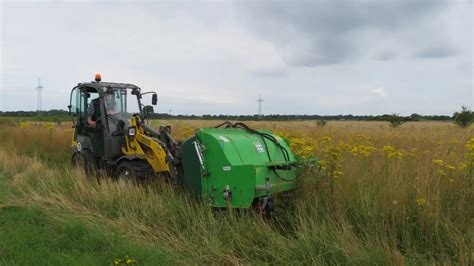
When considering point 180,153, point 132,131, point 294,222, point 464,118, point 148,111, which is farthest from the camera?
point 464,118

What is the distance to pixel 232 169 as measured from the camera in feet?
18.1

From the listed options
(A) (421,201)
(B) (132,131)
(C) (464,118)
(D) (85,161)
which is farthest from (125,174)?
(C) (464,118)

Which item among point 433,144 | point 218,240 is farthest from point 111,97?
point 433,144

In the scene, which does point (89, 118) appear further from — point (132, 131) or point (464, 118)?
point (464, 118)

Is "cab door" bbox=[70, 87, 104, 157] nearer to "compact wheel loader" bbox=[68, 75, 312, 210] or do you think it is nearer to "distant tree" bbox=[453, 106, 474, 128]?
"compact wheel loader" bbox=[68, 75, 312, 210]

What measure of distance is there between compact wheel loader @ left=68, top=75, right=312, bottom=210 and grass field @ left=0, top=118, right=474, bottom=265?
27 centimetres

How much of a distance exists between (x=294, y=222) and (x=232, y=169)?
1081 mm

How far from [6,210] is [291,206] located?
14.4 feet

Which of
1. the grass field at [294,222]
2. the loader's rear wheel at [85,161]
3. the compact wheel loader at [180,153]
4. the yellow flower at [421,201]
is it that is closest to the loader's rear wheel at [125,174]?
the compact wheel loader at [180,153]

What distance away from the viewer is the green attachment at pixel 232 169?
5.38 metres

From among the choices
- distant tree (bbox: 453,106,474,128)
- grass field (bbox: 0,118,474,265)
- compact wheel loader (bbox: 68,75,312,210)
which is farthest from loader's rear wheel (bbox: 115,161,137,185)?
distant tree (bbox: 453,106,474,128)

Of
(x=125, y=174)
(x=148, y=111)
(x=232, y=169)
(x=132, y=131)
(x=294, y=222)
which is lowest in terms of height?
(x=294, y=222)

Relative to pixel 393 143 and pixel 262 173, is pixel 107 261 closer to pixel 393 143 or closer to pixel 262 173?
pixel 262 173

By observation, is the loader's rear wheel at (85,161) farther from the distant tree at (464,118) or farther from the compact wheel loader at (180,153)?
the distant tree at (464,118)
